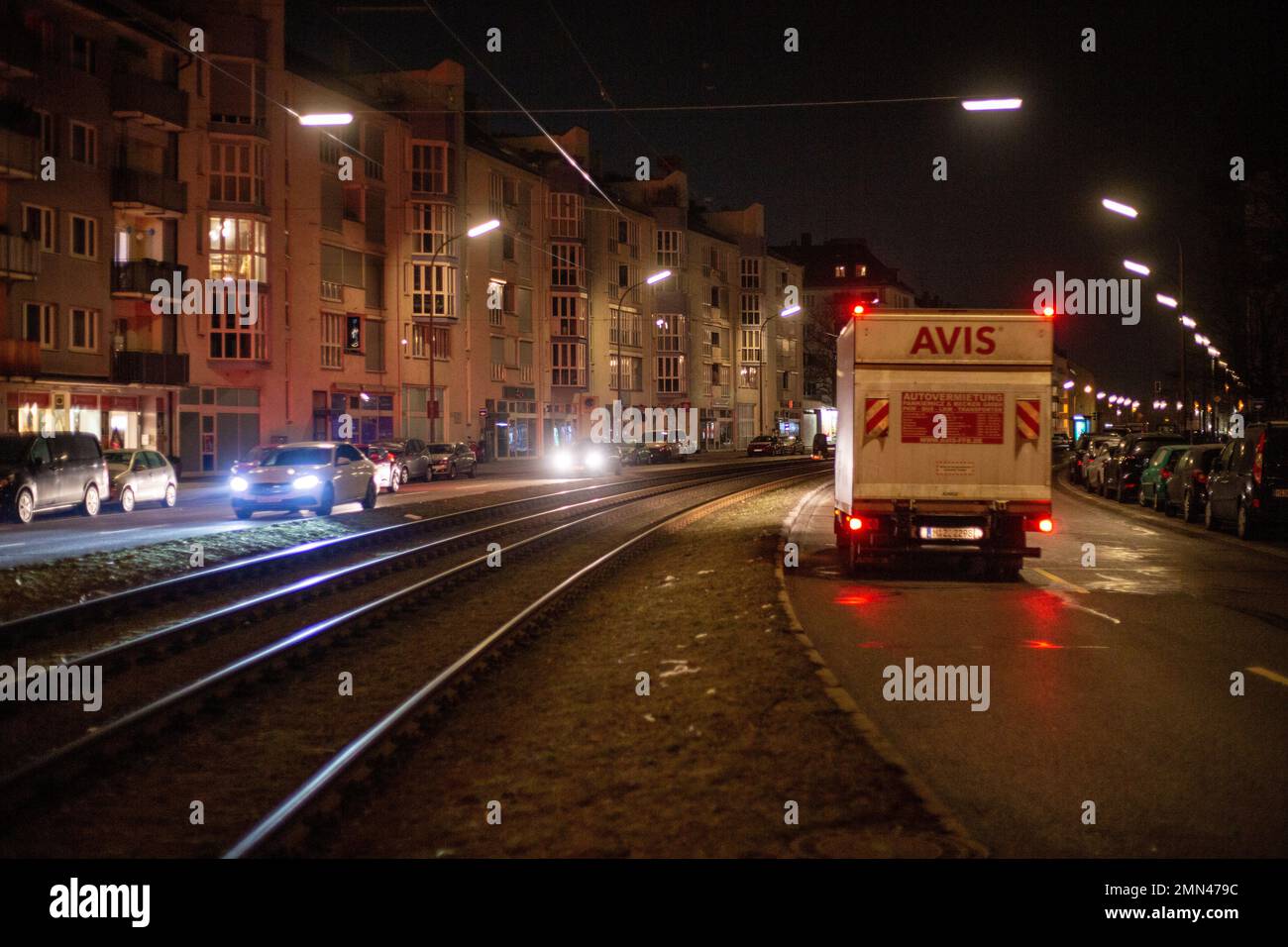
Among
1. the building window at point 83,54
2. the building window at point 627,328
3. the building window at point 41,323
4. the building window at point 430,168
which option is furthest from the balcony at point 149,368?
the building window at point 627,328

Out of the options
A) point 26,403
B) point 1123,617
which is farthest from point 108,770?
point 26,403

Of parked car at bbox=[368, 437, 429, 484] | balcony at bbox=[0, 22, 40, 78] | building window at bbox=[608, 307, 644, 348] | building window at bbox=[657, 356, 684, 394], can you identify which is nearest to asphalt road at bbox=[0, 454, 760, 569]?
parked car at bbox=[368, 437, 429, 484]

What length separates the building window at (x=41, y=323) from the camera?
121ft

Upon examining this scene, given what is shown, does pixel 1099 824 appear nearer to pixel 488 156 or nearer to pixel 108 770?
pixel 108 770

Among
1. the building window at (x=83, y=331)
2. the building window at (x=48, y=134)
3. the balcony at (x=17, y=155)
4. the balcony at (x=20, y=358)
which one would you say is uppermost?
the building window at (x=48, y=134)

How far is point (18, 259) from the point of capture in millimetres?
35219

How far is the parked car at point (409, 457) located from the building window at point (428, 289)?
9.96m

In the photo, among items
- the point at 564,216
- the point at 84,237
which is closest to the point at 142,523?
the point at 84,237

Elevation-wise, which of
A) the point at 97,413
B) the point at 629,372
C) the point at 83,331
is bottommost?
the point at 97,413

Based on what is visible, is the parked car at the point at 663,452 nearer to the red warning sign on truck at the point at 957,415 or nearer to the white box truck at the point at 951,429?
the white box truck at the point at 951,429

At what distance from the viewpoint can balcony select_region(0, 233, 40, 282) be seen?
34656 millimetres

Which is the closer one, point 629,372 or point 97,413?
point 97,413

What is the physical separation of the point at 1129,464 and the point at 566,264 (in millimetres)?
43596

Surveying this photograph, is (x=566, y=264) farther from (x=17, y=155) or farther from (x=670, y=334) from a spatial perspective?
(x=17, y=155)
